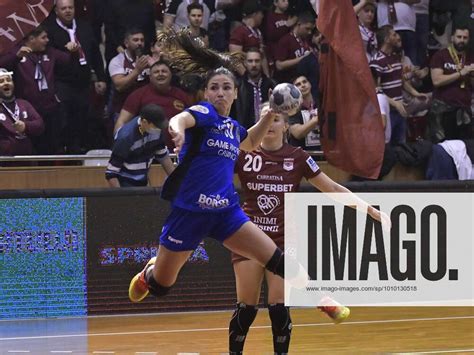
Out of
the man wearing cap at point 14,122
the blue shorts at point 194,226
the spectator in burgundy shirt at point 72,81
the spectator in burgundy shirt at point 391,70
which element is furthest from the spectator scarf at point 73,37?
the blue shorts at point 194,226

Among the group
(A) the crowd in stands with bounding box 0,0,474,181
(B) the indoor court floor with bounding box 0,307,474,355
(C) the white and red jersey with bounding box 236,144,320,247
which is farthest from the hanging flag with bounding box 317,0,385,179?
(C) the white and red jersey with bounding box 236,144,320,247

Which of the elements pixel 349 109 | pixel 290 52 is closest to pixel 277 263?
pixel 349 109

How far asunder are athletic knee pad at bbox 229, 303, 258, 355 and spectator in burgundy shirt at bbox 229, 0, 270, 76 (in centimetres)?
543

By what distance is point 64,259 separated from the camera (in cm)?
1177

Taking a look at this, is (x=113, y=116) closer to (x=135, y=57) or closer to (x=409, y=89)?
(x=135, y=57)

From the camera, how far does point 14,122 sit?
11.8m

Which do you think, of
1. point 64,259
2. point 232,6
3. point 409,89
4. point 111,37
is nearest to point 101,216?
point 64,259

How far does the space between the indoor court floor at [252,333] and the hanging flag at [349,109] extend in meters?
1.66

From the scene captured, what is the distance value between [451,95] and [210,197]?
721cm

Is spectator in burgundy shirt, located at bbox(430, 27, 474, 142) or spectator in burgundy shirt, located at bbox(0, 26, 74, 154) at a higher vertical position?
spectator in burgundy shirt, located at bbox(0, 26, 74, 154)

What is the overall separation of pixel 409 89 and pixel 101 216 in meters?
4.60

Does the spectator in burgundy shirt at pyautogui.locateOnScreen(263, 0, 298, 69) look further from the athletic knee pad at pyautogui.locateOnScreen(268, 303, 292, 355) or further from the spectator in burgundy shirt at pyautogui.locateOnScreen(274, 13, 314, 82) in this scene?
the athletic knee pad at pyautogui.locateOnScreen(268, 303, 292, 355)

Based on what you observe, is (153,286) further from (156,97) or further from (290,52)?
(290,52)

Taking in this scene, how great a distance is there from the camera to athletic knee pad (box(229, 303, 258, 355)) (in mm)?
8195
